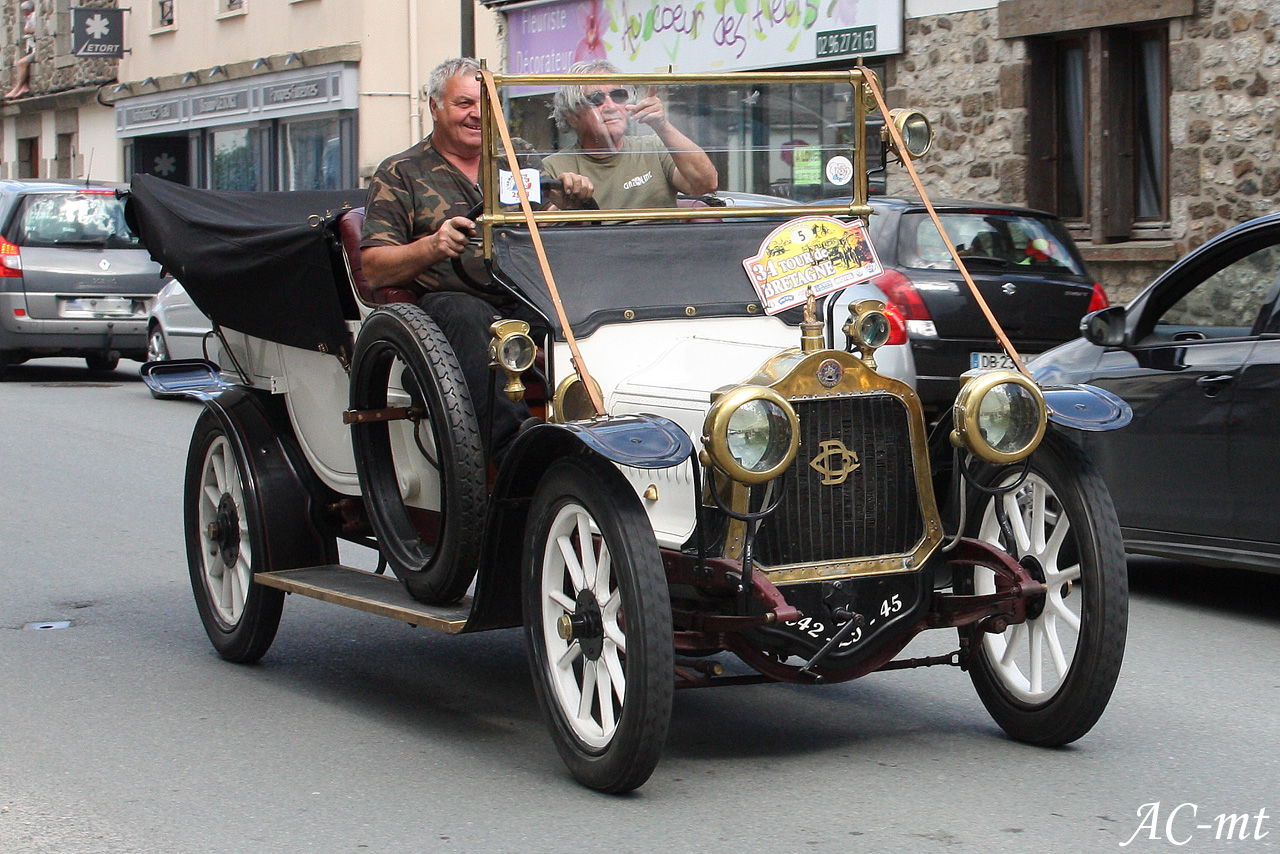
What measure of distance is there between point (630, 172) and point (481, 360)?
82cm

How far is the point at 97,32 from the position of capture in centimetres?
3528

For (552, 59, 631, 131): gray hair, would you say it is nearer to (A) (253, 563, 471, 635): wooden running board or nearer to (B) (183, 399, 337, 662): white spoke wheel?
(A) (253, 563, 471, 635): wooden running board

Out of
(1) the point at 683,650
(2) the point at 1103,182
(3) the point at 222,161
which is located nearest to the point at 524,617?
(1) the point at 683,650

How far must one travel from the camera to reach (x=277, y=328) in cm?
631

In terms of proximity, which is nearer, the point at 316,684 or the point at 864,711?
the point at 864,711

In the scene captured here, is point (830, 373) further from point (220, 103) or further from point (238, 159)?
point (220, 103)

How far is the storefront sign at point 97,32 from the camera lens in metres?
35.2

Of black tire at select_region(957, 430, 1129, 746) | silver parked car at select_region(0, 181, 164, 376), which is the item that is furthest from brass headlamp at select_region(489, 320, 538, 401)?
silver parked car at select_region(0, 181, 164, 376)

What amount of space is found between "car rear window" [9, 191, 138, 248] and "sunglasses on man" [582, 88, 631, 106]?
41.5 ft

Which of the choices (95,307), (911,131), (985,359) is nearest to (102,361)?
(95,307)

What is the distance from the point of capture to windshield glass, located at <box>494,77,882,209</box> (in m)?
5.43

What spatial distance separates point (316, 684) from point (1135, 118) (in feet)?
40.4

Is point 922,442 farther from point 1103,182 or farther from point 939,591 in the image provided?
point 1103,182

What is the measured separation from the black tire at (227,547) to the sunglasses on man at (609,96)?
5.99ft
